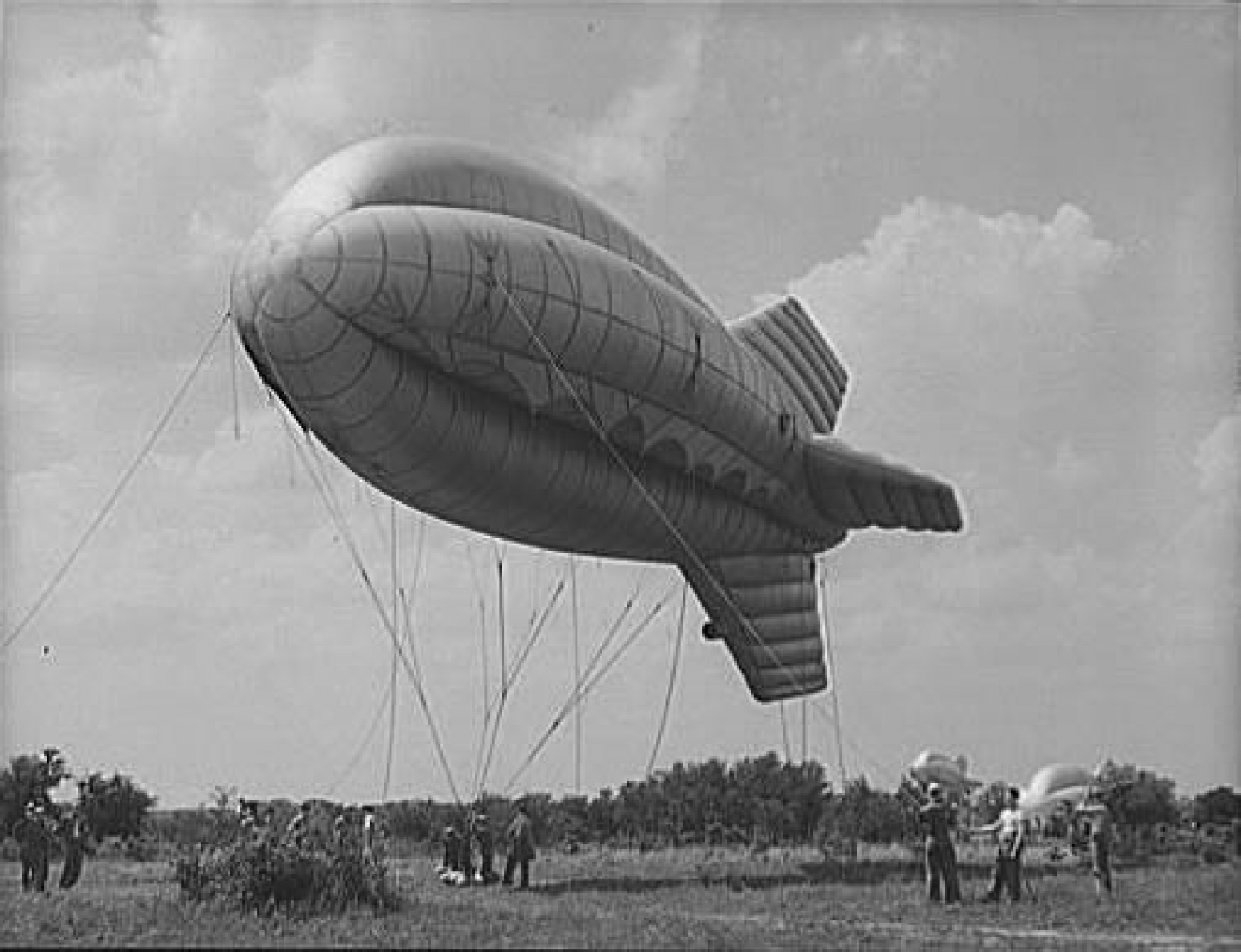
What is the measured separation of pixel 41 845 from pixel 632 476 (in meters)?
9.63

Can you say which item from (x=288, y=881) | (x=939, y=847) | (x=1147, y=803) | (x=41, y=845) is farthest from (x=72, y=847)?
(x=1147, y=803)

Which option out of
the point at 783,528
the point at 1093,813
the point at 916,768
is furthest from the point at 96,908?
the point at 916,768

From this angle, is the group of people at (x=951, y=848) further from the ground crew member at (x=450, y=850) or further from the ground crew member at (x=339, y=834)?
the ground crew member at (x=450, y=850)

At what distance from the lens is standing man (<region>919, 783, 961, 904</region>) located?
2052 cm

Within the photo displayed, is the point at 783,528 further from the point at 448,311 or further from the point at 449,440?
the point at 448,311

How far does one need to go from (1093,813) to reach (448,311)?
448 inches

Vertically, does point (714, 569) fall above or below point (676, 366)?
below

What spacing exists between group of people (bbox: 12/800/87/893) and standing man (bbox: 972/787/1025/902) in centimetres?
1226

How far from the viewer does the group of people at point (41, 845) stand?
72.4 feet

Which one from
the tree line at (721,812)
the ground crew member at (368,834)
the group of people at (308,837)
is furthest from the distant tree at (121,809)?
the group of people at (308,837)

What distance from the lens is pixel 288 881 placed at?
16.5 meters

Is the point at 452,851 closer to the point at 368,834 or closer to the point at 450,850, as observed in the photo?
the point at 450,850

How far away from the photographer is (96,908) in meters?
16.7

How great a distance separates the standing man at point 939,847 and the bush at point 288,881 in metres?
7.05
